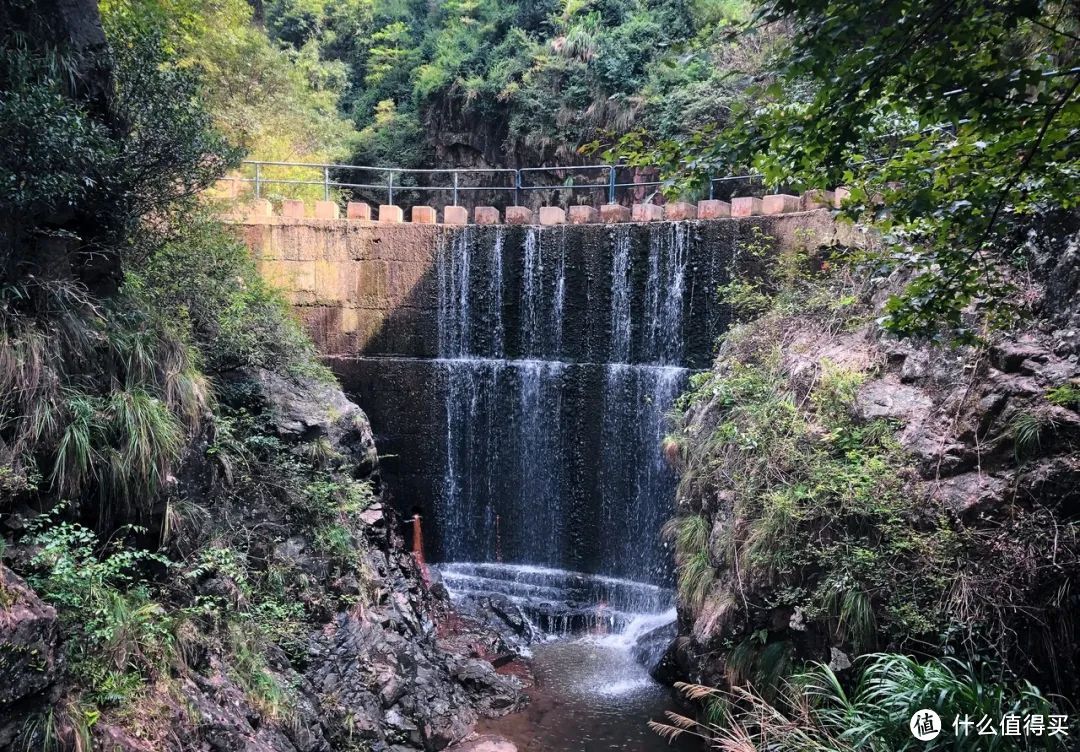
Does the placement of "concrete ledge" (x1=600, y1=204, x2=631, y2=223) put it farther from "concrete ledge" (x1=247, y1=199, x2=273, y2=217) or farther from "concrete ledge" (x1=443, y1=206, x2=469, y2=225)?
"concrete ledge" (x1=247, y1=199, x2=273, y2=217)

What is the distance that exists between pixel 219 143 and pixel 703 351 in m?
6.32

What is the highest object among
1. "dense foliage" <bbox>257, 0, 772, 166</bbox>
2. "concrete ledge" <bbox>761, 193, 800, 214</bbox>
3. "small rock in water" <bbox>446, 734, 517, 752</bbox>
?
"dense foliage" <bbox>257, 0, 772, 166</bbox>

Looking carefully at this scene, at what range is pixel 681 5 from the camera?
1488cm

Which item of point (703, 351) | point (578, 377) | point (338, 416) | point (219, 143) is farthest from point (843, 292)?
point (219, 143)

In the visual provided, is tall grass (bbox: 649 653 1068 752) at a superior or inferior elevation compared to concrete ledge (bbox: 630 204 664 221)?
inferior

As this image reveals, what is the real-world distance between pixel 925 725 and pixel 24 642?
4.23 m

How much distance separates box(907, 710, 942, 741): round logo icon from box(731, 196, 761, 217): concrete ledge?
7096mm

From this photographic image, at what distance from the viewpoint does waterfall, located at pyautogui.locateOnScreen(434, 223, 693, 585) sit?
31.3 ft

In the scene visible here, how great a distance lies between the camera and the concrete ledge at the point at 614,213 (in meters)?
10.2

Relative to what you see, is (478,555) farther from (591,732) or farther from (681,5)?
(681,5)

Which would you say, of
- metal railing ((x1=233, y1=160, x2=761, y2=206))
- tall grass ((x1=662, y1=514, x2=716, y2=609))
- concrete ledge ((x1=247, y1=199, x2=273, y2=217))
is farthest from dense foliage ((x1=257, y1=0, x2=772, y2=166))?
tall grass ((x1=662, y1=514, x2=716, y2=609))

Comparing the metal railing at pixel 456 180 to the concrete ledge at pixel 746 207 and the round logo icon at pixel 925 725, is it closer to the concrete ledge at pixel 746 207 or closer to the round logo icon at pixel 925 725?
the concrete ledge at pixel 746 207

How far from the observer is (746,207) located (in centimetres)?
935

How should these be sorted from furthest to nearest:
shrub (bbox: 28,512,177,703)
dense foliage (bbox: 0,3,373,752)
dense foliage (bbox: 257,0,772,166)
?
dense foliage (bbox: 257,0,772,166), dense foliage (bbox: 0,3,373,752), shrub (bbox: 28,512,177,703)
